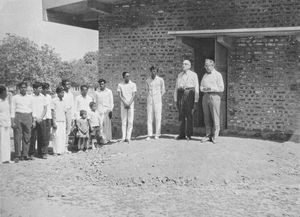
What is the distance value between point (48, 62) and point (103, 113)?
24793 millimetres

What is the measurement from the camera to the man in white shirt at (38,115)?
8.59 metres

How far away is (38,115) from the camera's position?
8.69 metres

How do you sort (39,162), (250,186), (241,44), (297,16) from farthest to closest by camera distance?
(241,44) → (297,16) → (39,162) → (250,186)

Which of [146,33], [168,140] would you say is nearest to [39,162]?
[168,140]

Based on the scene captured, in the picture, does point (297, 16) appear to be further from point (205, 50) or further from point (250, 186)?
point (250, 186)

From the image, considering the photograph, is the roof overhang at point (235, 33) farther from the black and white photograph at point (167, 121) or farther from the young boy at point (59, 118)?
the young boy at point (59, 118)

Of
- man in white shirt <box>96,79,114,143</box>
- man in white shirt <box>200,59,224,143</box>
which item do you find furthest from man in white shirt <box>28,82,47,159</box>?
man in white shirt <box>200,59,224,143</box>

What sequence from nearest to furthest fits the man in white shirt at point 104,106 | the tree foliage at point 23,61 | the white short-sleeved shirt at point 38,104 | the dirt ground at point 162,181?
1. the dirt ground at point 162,181
2. the white short-sleeved shirt at point 38,104
3. the man in white shirt at point 104,106
4. the tree foliage at point 23,61

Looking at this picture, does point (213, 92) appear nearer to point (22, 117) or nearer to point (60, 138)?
point (60, 138)

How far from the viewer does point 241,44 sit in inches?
390

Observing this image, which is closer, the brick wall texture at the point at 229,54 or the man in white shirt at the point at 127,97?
the man in white shirt at the point at 127,97

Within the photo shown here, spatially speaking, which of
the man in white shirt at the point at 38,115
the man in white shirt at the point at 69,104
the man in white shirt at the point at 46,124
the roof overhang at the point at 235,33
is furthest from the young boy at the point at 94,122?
the roof overhang at the point at 235,33

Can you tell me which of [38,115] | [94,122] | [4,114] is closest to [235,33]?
[94,122]

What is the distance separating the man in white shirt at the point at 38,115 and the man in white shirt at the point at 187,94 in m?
3.06
